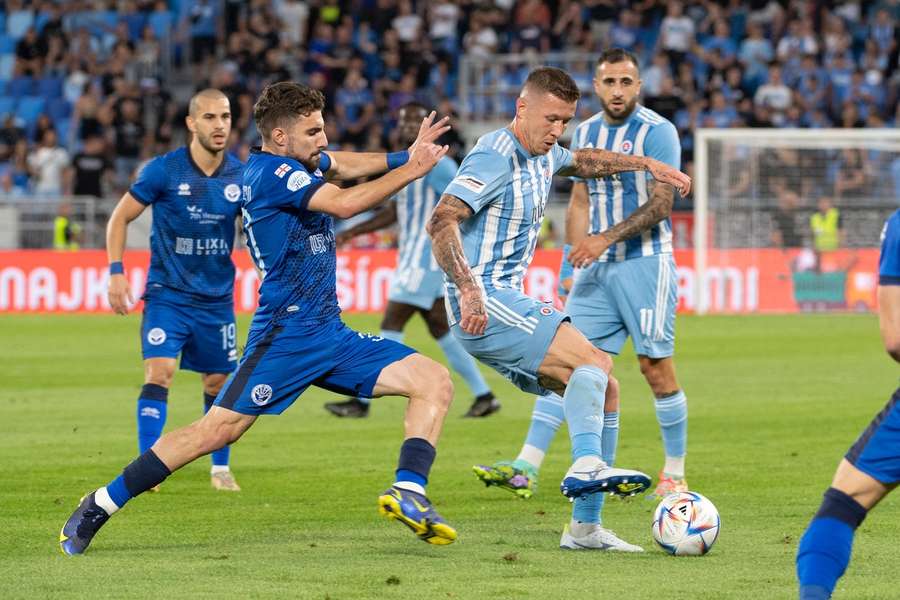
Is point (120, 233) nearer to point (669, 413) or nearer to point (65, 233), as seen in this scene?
point (669, 413)

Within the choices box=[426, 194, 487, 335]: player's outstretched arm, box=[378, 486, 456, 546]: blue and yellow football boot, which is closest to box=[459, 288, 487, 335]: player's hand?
box=[426, 194, 487, 335]: player's outstretched arm

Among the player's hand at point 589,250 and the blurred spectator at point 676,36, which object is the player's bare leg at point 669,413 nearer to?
the player's hand at point 589,250

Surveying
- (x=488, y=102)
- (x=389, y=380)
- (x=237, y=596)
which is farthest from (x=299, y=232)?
(x=488, y=102)

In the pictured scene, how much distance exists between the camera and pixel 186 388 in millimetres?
15867

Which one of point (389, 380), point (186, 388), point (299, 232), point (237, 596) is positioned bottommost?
point (186, 388)

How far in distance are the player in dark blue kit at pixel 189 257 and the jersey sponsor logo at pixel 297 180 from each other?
2631 mm

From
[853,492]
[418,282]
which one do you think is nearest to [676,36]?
[418,282]

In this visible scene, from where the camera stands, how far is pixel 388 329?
1362 centimetres

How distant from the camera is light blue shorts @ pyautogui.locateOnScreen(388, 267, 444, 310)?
13477 mm

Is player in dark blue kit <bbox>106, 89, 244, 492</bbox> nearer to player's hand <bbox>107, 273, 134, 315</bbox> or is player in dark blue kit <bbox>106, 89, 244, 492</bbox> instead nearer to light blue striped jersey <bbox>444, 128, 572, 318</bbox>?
player's hand <bbox>107, 273, 134, 315</bbox>

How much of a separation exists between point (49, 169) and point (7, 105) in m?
3.44

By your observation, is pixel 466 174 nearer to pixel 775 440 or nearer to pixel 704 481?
pixel 704 481

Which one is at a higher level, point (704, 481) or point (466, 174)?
point (466, 174)

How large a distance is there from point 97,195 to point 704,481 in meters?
20.3
